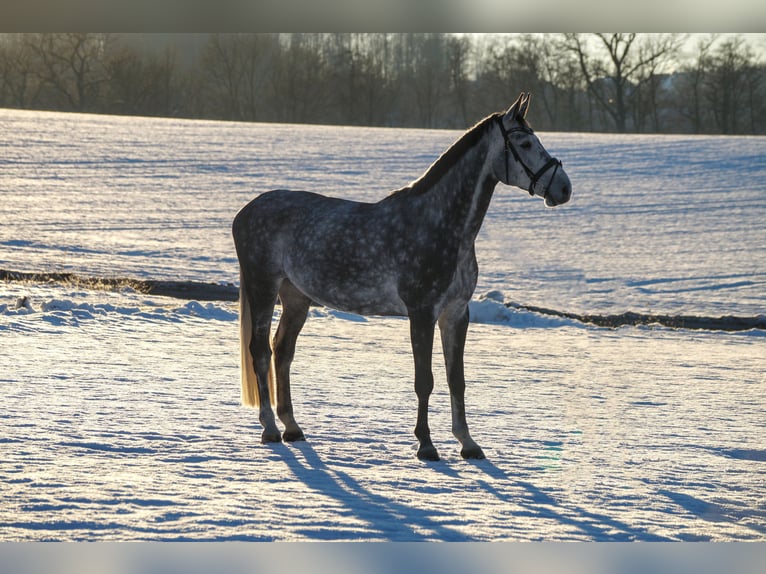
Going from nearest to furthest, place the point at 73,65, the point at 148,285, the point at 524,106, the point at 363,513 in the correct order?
the point at 363,513 < the point at 524,106 < the point at 148,285 < the point at 73,65

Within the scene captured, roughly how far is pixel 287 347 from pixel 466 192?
160cm

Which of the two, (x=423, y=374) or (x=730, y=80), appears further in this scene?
(x=730, y=80)

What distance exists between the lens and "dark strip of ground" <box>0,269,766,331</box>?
13477 millimetres

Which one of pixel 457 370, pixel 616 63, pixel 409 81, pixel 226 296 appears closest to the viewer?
pixel 457 370

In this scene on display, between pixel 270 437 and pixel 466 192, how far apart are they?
191cm

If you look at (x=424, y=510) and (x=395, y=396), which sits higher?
(x=424, y=510)

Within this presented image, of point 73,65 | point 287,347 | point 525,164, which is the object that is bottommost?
point 287,347

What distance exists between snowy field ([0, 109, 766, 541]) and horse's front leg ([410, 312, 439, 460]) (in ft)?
0.45

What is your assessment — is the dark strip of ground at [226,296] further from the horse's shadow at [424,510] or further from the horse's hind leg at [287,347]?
the horse's shadow at [424,510]

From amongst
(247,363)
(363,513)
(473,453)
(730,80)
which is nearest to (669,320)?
(473,453)

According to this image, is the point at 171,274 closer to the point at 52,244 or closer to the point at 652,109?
the point at 52,244

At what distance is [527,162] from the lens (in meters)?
5.11

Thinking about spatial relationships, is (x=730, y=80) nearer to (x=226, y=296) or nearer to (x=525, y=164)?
(x=226, y=296)

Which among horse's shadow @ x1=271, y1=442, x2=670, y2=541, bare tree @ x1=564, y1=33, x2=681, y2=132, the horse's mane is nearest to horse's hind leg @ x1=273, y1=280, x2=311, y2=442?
horse's shadow @ x1=271, y1=442, x2=670, y2=541
